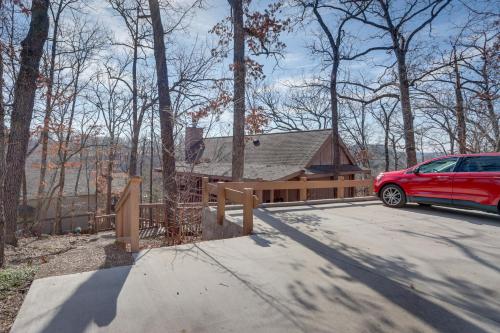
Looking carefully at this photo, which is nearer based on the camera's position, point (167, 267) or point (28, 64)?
point (167, 267)

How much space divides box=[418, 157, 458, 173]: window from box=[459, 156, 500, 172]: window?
0.78 feet

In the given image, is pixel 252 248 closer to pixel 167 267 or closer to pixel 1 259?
pixel 167 267

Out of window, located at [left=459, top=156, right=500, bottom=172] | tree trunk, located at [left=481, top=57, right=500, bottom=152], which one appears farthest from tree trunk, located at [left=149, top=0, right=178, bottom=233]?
tree trunk, located at [left=481, top=57, right=500, bottom=152]

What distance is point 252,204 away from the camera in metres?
5.65

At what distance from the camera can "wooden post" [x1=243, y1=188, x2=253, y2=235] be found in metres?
5.63

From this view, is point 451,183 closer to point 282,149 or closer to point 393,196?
point 393,196

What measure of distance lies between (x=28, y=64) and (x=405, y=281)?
8.71 meters

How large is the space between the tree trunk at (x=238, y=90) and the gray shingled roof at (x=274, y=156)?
5.52 meters

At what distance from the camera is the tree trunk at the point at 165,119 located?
9.86m

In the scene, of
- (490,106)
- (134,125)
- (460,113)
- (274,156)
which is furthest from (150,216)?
(490,106)

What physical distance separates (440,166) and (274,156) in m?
12.9

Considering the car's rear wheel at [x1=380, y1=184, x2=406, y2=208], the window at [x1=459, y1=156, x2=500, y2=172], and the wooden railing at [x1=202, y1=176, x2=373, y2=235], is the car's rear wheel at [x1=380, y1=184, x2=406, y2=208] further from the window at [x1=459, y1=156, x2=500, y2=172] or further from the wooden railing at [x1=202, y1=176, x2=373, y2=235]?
the window at [x1=459, y1=156, x2=500, y2=172]

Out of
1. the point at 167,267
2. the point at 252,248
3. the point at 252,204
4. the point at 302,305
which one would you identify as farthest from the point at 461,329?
the point at 252,204

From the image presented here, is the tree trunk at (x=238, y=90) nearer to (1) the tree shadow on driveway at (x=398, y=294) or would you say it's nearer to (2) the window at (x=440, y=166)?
(2) the window at (x=440, y=166)
